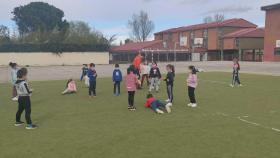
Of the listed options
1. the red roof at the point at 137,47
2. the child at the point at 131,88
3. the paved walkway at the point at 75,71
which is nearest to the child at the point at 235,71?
the child at the point at 131,88

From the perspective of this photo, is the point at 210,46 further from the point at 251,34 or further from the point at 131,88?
the point at 131,88

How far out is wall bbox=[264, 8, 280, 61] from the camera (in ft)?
205

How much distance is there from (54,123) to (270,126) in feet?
19.0

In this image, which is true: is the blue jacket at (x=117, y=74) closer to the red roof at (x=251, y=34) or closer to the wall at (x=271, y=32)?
the wall at (x=271, y=32)

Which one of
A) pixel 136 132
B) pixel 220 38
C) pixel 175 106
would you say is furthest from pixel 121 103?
pixel 220 38

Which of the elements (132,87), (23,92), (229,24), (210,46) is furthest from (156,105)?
(229,24)

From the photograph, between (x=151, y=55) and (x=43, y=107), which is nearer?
(x=43, y=107)

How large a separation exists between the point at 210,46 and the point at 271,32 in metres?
19.1

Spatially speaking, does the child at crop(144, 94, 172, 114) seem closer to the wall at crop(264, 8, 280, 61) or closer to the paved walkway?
the paved walkway

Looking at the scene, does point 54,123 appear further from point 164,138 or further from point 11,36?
point 11,36

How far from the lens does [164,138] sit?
320 inches

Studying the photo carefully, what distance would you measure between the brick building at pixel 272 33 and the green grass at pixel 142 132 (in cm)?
5224

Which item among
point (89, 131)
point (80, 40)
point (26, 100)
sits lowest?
point (89, 131)

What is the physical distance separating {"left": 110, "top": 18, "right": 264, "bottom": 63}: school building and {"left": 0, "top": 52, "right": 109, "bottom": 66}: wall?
787 cm
